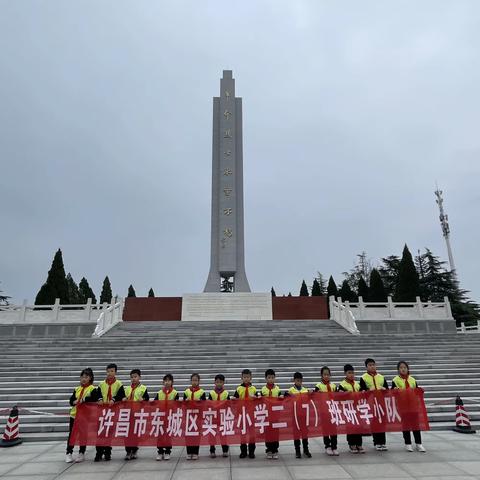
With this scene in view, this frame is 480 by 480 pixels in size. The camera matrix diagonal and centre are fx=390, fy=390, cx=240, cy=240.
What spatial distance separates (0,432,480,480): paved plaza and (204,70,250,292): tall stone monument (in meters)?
18.1

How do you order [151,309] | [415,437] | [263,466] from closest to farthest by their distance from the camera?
[263,466] < [415,437] < [151,309]

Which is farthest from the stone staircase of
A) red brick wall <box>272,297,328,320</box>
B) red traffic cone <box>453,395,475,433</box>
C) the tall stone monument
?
the tall stone monument

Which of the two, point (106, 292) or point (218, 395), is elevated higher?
point (106, 292)

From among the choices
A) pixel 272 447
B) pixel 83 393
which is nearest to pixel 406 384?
pixel 272 447

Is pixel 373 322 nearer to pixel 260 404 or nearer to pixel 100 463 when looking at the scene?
pixel 260 404

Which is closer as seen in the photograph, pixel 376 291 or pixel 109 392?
pixel 109 392

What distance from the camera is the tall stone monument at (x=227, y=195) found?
936 inches

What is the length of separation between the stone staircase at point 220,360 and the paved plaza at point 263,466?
159cm

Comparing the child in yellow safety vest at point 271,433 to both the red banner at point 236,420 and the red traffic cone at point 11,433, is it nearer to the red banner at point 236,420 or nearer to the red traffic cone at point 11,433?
the red banner at point 236,420

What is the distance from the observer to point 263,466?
185 inches

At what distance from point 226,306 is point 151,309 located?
378 cm

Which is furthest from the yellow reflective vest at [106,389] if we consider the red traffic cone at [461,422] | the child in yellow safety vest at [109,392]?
the red traffic cone at [461,422]

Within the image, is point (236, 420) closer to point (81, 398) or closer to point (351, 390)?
point (351, 390)

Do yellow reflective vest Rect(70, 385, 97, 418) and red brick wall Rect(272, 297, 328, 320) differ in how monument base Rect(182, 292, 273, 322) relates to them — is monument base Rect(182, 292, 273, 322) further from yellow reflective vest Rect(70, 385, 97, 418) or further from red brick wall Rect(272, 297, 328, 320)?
yellow reflective vest Rect(70, 385, 97, 418)
